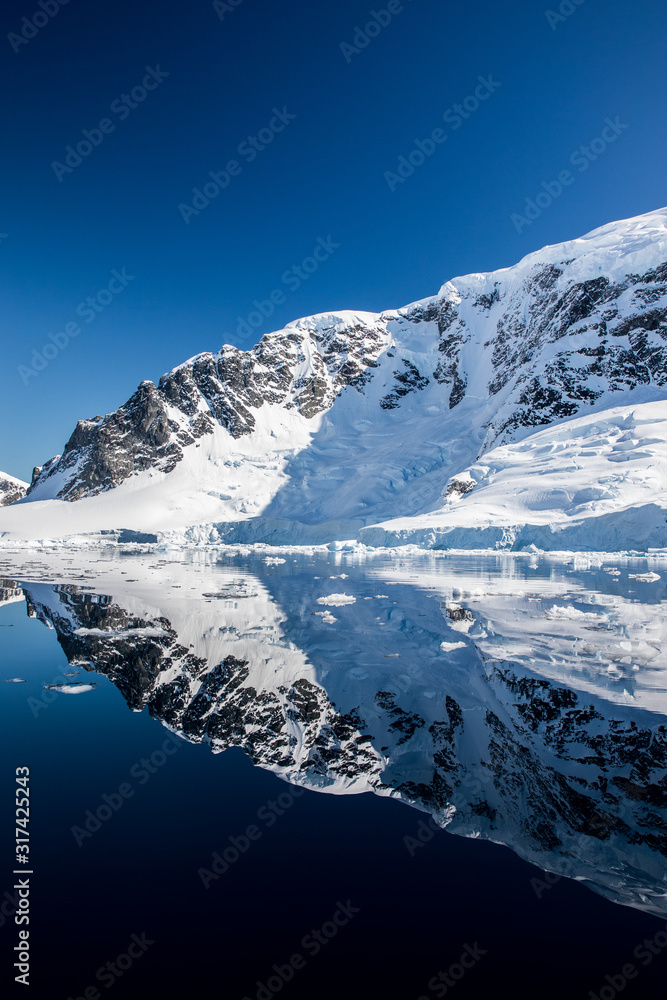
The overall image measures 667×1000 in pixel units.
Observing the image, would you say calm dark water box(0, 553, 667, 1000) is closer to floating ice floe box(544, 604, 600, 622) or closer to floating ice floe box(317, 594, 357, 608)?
floating ice floe box(544, 604, 600, 622)

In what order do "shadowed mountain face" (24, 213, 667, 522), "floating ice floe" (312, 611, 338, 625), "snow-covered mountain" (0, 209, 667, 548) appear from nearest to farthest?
"floating ice floe" (312, 611, 338, 625), "snow-covered mountain" (0, 209, 667, 548), "shadowed mountain face" (24, 213, 667, 522)

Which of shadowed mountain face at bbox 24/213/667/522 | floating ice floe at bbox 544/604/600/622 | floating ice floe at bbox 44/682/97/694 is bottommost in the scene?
floating ice floe at bbox 544/604/600/622

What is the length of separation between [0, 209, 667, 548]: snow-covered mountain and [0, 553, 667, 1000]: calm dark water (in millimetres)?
32992

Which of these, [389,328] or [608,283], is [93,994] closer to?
[608,283]

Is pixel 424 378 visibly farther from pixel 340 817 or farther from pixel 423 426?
pixel 340 817

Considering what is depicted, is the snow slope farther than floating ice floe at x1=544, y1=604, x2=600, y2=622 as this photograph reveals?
Yes

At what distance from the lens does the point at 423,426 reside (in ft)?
267

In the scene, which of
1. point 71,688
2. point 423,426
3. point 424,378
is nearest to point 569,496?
point 71,688

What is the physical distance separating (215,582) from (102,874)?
17874 mm

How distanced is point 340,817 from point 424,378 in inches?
3860

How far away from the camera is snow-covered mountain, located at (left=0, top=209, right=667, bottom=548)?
4438 centimetres

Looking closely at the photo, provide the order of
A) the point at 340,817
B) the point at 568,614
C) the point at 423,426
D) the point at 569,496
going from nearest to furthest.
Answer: the point at 340,817 < the point at 568,614 < the point at 569,496 < the point at 423,426

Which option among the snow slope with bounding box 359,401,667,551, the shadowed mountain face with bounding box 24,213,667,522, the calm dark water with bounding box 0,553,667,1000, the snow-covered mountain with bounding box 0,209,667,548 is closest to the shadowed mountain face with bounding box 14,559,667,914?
the calm dark water with bounding box 0,553,667,1000

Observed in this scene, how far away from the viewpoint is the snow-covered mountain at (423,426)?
44.4 metres
